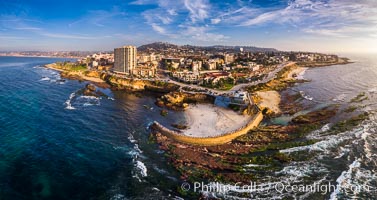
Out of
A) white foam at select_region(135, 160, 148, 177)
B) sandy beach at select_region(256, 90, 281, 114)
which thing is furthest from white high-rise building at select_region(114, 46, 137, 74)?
white foam at select_region(135, 160, 148, 177)

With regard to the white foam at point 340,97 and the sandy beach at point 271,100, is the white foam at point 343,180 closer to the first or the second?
the sandy beach at point 271,100

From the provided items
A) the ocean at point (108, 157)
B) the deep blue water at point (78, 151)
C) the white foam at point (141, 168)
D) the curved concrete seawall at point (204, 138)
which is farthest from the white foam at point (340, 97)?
the white foam at point (141, 168)

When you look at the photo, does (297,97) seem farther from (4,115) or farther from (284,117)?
(4,115)

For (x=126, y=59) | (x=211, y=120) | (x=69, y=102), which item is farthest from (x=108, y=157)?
(x=126, y=59)

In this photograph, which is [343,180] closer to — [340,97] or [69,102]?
[340,97]

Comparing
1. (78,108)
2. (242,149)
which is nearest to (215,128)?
(242,149)

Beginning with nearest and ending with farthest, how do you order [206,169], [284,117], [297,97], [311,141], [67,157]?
[206,169] → [67,157] → [311,141] → [284,117] → [297,97]
